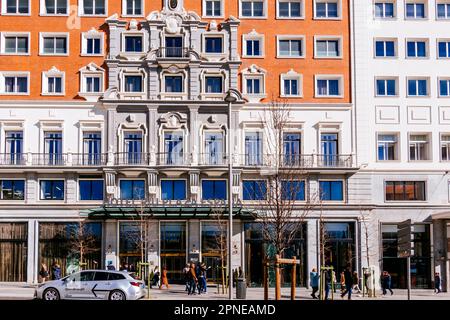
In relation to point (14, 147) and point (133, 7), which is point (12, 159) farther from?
point (133, 7)

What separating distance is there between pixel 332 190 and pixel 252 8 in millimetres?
15028

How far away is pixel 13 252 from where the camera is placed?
158ft

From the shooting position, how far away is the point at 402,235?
22.3 metres

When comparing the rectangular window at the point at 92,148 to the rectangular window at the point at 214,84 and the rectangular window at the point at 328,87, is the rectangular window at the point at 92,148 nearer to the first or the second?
the rectangular window at the point at 214,84

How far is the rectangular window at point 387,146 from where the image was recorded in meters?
50.9

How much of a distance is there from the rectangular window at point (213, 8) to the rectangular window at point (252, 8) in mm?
1744

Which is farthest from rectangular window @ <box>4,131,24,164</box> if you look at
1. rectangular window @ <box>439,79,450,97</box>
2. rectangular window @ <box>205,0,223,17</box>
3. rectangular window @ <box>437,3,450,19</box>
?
rectangular window @ <box>437,3,450,19</box>

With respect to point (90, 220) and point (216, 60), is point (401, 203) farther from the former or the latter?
point (90, 220)

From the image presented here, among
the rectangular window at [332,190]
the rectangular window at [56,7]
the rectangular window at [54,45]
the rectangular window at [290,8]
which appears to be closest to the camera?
the rectangular window at [332,190]

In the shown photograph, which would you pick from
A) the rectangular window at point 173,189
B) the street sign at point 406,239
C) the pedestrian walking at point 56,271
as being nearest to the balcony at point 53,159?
the rectangular window at point 173,189

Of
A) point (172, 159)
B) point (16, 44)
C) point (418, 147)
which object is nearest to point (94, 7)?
point (16, 44)

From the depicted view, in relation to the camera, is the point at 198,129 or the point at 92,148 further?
the point at 198,129

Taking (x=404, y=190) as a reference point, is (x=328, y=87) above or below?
above

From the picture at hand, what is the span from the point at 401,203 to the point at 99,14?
26319 millimetres
